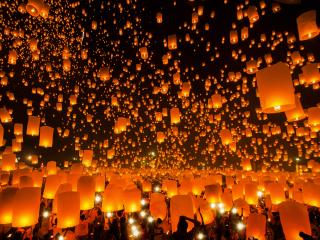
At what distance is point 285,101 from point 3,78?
30.5 ft

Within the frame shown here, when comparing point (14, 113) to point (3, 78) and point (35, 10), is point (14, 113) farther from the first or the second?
point (35, 10)

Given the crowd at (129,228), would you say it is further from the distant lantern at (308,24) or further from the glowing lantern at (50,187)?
the distant lantern at (308,24)

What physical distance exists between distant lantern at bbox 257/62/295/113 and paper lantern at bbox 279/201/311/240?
137 centimetres

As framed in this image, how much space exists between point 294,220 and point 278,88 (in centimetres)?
176

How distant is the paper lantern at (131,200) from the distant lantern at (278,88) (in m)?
3.89

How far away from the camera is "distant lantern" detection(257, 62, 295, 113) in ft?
11.1

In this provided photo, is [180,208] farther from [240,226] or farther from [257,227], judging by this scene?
[240,226]

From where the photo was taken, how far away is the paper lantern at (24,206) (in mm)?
4391

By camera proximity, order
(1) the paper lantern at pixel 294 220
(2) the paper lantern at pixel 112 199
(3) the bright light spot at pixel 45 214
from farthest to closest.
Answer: (3) the bright light spot at pixel 45 214
(2) the paper lantern at pixel 112 199
(1) the paper lantern at pixel 294 220

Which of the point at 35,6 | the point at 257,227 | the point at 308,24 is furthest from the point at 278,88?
the point at 35,6

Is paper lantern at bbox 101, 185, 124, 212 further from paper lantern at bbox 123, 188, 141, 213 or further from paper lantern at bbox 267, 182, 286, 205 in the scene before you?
paper lantern at bbox 267, 182, 286, 205

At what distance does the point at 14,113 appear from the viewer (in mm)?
17078

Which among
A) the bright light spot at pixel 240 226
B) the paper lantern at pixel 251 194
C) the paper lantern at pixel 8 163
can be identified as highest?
the paper lantern at pixel 8 163

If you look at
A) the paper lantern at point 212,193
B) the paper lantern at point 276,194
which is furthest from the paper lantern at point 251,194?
the paper lantern at point 212,193
